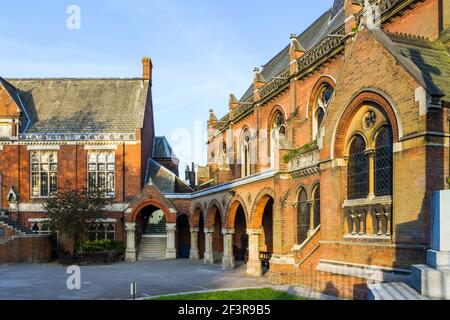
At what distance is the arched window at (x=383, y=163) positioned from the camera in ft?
42.8

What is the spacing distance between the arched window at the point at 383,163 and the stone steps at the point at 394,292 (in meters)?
3.62

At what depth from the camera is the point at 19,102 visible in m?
41.1

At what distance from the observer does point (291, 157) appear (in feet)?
63.0

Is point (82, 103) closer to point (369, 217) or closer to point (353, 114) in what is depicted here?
point (353, 114)

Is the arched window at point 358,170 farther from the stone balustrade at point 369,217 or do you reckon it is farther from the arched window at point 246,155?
the arched window at point 246,155

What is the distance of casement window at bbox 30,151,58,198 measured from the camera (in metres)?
39.4

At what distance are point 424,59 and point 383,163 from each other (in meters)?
2.98

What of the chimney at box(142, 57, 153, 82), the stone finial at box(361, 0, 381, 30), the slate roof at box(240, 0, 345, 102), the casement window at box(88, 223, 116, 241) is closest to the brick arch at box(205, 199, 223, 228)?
the slate roof at box(240, 0, 345, 102)

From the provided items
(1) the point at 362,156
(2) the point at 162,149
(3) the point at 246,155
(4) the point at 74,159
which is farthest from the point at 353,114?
(2) the point at 162,149

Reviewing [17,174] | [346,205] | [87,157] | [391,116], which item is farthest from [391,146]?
[17,174]

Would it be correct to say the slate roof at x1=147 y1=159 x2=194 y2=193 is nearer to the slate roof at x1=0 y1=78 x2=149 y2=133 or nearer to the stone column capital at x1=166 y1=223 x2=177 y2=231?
the stone column capital at x1=166 y1=223 x2=177 y2=231

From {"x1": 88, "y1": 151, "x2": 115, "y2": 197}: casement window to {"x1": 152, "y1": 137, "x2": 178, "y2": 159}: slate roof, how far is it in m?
8.54

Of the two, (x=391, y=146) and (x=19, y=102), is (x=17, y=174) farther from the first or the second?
(x=391, y=146)
